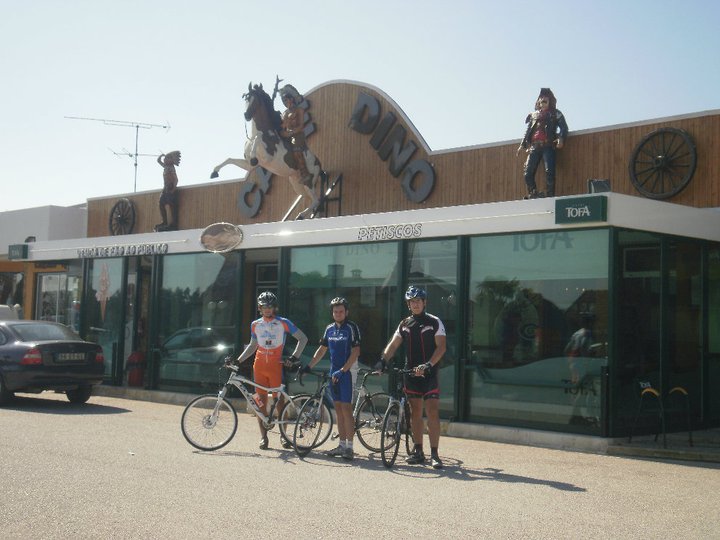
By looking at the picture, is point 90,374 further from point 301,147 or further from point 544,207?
point 544,207

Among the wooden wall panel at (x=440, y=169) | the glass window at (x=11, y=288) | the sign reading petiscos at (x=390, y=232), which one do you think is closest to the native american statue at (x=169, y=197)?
the wooden wall panel at (x=440, y=169)

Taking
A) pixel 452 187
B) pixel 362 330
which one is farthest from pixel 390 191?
pixel 362 330

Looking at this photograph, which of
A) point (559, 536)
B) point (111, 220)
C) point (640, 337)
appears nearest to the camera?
point (559, 536)

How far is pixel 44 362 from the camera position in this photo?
16281 millimetres

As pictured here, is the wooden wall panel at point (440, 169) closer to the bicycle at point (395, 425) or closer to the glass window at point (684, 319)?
the glass window at point (684, 319)

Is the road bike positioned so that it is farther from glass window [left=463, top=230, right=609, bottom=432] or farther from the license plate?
the license plate

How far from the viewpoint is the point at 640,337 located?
497 inches

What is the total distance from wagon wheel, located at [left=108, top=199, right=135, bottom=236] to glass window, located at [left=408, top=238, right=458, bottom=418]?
12.9m

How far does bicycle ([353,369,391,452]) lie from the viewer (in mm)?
11289

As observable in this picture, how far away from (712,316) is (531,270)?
123 inches

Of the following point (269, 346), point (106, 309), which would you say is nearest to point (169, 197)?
point (106, 309)

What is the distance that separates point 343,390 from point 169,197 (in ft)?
46.6

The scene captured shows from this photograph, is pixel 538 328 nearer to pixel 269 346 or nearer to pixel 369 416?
pixel 369 416

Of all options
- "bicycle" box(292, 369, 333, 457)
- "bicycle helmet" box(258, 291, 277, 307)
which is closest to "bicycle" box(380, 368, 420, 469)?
"bicycle" box(292, 369, 333, 457)
